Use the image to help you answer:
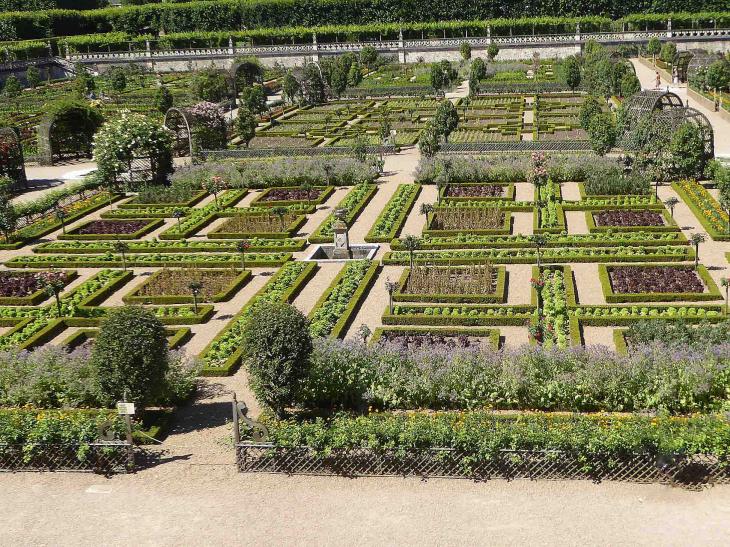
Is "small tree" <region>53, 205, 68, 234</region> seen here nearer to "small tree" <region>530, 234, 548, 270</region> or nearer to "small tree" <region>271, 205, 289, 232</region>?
"small tree" <region>271, 205, 289, 232</region>

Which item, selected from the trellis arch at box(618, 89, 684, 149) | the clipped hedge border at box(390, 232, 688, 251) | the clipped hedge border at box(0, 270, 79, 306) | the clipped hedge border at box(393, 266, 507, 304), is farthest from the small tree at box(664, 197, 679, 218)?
the clipped hedge border at box(0, 270, 79, 306)

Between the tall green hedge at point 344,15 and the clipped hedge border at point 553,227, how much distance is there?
60.4 m

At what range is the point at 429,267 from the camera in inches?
1152

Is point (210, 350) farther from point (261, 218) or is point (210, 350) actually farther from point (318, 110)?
point (318, 110)

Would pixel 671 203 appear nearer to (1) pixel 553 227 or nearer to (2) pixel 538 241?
(1) pixel 553 227

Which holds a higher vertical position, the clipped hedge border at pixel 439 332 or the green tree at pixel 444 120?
the green tree at pixel 444 120

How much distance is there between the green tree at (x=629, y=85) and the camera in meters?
55.3

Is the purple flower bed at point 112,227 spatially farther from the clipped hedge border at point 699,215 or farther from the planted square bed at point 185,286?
the clipped hedge border at point 699,215

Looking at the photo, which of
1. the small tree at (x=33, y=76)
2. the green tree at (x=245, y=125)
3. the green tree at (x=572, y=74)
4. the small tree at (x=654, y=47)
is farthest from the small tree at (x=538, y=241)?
the small tree at (x=33, y=76)

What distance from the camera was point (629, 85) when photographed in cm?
5556

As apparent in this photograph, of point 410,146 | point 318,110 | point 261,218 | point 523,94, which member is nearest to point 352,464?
point 261,218

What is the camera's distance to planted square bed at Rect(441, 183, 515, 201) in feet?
121

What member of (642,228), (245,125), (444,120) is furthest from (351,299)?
(245,125)

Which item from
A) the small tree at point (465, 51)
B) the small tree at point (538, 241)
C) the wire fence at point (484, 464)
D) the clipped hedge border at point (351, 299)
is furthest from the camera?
the small tree at point (465, 51)
